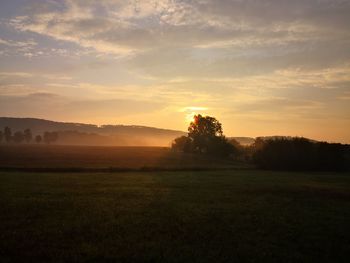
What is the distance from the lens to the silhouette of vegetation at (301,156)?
330 ft

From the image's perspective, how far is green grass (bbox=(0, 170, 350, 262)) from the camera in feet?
56.6

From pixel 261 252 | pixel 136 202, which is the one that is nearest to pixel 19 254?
pixel 261 252

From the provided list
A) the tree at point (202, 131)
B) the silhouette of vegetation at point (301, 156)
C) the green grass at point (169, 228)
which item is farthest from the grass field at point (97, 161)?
the green grass at point (169, 228)

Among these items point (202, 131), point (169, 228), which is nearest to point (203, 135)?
point (202, 131)

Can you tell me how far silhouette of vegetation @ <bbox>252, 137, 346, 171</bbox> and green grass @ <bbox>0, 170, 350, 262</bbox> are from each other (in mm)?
63721

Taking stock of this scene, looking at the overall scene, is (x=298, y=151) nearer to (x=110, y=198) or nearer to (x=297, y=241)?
(x=110, y=198)

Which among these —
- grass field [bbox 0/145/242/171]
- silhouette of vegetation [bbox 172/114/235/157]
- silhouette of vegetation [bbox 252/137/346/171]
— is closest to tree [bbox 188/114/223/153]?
silhouette of vegetation [bbox 172/114/235/157]

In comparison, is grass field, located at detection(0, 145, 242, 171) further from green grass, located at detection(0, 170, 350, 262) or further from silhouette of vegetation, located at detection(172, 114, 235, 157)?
green grass, located at detection(0, 170, 350, 262)

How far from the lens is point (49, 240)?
1900 centimetres

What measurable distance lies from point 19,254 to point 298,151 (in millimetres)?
93272

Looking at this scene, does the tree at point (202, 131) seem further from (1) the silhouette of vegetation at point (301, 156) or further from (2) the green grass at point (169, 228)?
(2) the green grass at point (169, 228)

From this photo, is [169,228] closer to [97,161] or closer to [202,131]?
[97,161]

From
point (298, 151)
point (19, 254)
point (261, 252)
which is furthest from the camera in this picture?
point (298, 151)

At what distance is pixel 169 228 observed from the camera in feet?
74.4
